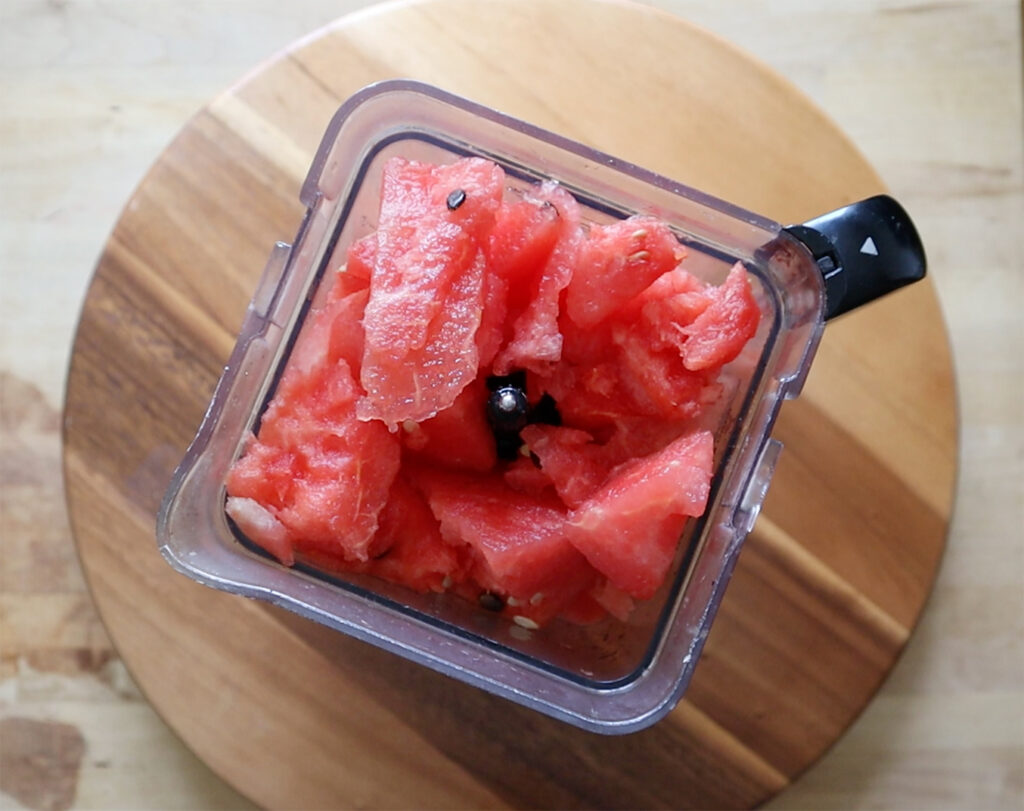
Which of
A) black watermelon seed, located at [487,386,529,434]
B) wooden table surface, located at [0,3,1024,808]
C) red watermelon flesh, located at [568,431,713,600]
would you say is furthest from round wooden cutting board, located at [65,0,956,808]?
black watermelon seed, located at [487,386,529,434]

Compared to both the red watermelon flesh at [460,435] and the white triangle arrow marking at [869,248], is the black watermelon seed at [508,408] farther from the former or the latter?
the white triangle arrow marking at [869,248]

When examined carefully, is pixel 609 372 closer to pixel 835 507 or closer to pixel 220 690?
pixel 835 507

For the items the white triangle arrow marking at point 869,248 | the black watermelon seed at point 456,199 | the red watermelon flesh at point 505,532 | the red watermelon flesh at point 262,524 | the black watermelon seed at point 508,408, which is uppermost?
the white triangle arrow marking at point 869,248

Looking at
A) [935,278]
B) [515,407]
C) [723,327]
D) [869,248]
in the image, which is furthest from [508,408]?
[935,278]

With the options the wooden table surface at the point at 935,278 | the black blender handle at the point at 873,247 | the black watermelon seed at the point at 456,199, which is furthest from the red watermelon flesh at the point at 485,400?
the wooden table surface at the point at 935,278

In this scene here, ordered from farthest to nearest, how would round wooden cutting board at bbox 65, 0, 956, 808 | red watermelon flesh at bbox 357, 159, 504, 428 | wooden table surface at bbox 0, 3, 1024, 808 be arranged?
Result: wooden table surface at bbox 0, 3, 1024, 808
round wooden cutting board at bbox 65, 0, 956, 808
red watermelon flesh at bbox 357, 159, 504, 428

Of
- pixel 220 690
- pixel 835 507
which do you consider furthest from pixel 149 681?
pixel 835 507

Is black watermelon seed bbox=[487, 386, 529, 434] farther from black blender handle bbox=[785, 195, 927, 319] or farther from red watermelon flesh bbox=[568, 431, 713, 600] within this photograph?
black blender handle bbox=[785, 195, 927, 319]
